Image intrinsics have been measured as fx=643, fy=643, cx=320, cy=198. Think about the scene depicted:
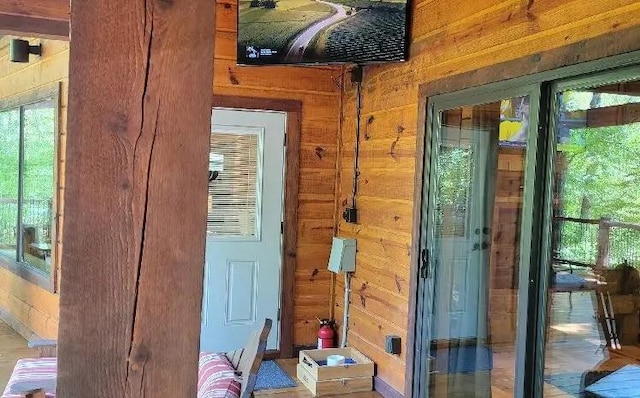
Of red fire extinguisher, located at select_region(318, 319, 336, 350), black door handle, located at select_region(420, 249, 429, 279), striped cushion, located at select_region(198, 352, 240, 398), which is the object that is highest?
black door handle, located at select_region(420, 249, 429, 279)

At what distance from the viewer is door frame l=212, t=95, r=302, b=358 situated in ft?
16.2

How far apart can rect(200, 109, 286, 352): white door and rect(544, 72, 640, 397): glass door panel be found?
8.35 ft

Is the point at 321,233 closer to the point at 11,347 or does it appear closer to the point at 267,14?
the point at 267,14

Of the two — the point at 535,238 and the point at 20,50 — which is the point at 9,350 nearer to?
the point at 20,50

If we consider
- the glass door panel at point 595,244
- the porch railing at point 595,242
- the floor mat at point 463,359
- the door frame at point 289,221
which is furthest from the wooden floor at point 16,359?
the porch railing at point 595,242

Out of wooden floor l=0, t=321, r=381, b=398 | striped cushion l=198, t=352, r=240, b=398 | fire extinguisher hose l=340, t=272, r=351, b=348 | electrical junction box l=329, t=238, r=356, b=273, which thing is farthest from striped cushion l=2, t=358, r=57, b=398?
fire extinguisher hose l=340, t=272, r=351, b=348

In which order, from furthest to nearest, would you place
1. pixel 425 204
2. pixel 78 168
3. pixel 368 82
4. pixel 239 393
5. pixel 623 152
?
pixel 368 82
pixel 425 204
pixel 239 393
pixel 623 152
pixel 78 168

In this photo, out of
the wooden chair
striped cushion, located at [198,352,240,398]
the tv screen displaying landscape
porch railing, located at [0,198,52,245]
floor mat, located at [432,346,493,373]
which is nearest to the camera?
the wooden chair

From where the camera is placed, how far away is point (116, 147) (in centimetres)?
94

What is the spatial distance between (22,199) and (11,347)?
1357 millimetres

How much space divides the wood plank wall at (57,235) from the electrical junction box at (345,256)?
2.07 meters

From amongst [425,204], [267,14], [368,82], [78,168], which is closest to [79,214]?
[78,168]

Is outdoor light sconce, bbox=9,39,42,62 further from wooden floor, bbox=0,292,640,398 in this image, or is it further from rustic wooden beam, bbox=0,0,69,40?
wooden floor, bbox=0,292,640,398

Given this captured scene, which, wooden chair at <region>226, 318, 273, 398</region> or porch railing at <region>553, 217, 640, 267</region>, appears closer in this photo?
porch railing at <region>553, 217, 640, 267</region>
